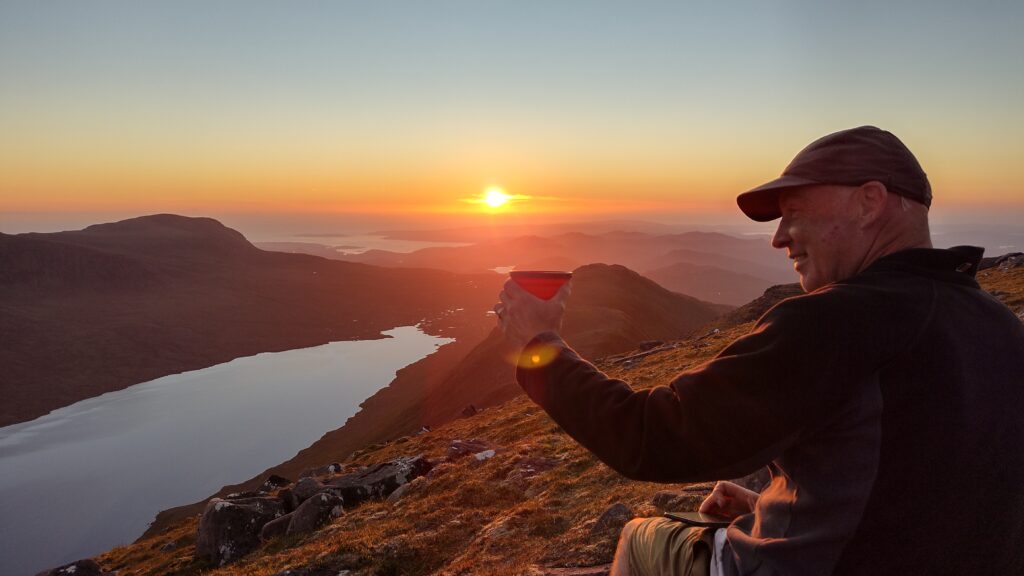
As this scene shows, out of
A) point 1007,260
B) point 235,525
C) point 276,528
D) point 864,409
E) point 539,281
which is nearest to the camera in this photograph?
point 864,409

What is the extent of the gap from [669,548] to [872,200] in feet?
7.73

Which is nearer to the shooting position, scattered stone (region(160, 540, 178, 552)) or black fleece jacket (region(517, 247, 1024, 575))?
black fleece jacket (region(517, 247, 1024, 575))

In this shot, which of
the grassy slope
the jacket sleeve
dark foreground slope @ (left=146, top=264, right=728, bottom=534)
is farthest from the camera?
dark foreground slope @ (left=146, top=264, right=728, bottom=534)

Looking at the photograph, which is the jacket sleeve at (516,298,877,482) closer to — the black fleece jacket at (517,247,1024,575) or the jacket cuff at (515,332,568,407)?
the black fleece jacket at (517,247,1024,575)

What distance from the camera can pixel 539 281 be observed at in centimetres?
344

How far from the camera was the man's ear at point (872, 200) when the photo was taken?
273 centimetres

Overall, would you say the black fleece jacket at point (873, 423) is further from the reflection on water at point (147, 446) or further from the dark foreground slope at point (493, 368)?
the reflection on water at point (147, 446)

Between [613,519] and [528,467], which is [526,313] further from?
[528,467]

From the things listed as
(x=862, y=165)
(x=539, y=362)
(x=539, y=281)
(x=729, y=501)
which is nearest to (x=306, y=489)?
(x=729, y=501)

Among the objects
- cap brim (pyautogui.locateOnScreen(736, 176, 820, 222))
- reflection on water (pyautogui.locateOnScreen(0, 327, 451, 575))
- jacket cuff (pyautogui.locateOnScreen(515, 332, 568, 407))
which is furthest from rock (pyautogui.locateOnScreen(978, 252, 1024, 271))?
reflection on water (pyautogui.locateOnScreen(0, 327, 451, 575))

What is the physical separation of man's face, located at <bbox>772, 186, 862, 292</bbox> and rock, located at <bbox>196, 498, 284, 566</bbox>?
23042mm

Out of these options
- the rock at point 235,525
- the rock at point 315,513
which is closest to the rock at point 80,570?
the rock at point 235,525

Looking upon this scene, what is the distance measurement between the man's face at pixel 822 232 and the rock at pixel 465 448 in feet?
69.1

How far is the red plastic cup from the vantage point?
3.41 meters
